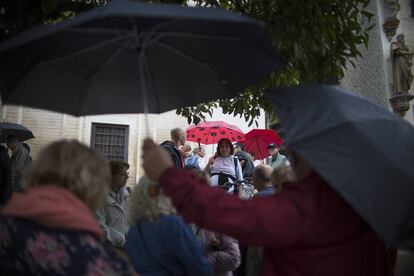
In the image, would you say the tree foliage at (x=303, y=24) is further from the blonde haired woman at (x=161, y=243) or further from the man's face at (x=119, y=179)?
the man's face at (x=119, y=179)

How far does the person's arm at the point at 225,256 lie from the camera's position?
3.43 metres

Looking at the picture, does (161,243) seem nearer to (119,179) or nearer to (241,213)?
(241,213)

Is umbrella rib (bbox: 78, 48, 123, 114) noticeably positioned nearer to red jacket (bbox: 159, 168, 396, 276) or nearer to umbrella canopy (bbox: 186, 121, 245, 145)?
red jacket (bbox: 159, 168, 396, 276)

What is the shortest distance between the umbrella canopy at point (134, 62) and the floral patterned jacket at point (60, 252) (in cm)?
81

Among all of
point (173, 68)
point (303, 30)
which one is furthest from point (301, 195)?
point (303, 30)

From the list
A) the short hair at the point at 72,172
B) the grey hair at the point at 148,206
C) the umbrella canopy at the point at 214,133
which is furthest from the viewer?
the umbrella canopy at the point at 214,133

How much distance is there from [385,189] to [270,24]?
254 cm

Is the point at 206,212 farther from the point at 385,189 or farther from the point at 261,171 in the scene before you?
the point at 261,171

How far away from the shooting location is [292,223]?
5.15 ft

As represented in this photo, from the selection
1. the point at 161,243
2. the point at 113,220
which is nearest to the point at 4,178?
the point at 113,220

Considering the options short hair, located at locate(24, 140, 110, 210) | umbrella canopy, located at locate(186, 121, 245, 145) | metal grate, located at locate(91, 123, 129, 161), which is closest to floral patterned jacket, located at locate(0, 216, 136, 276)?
short hair, located at locate(24, 140, 110, 210)

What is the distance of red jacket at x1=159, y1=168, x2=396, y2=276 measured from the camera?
1.55 metres

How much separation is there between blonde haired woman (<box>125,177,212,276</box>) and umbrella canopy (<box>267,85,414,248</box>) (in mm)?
1151

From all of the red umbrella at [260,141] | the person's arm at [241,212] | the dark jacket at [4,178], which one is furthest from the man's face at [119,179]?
the red umbrella at [260,141]
